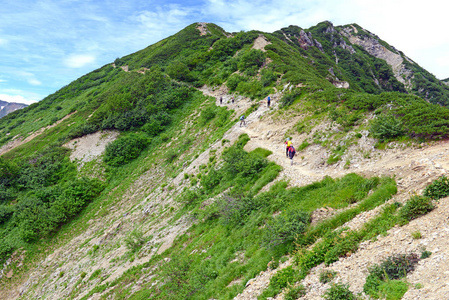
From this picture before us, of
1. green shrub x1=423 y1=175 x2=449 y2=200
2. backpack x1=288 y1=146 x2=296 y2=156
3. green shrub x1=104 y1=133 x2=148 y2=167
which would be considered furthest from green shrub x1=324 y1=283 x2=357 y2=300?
green shrub x1=104 y1=133 x2=148 y2=167

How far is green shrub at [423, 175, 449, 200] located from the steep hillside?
0.17ft

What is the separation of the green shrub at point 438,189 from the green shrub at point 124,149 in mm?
39989

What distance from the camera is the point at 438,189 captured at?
333 inches

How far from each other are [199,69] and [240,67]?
17.4m

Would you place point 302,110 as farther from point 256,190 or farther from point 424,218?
point 424,218

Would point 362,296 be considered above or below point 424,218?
below

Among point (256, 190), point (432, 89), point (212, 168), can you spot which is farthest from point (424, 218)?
point (432, 89)

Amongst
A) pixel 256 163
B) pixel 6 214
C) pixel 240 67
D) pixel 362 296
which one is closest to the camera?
pixel 362 296

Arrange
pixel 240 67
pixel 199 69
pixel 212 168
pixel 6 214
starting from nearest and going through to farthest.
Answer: pixel 212 168 → pixel 6 214 → pixel 240 67 → pixel 199 69

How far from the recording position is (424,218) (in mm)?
7879

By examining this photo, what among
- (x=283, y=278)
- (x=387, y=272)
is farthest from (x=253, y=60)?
(x=387, y=272)

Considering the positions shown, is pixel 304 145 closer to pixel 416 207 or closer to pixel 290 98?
pixel 290 98

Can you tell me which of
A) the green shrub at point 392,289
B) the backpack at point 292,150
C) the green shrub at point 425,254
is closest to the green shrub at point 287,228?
the green shrub at point 392,289

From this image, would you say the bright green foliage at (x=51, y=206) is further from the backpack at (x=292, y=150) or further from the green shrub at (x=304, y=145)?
the green shrub at (x=304, y=145)
